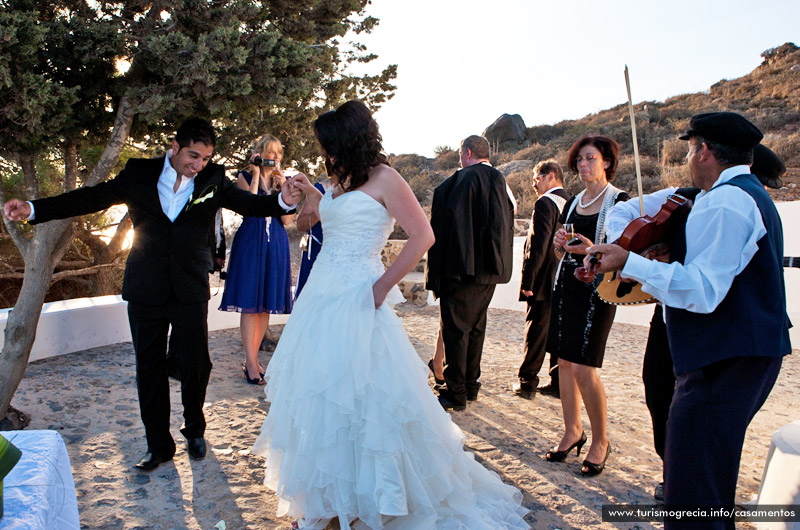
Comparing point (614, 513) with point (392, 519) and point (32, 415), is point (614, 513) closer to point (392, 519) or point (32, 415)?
point (392, 519)

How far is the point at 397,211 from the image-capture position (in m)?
2.91

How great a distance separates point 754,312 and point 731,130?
0.73m

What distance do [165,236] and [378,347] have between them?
159cm

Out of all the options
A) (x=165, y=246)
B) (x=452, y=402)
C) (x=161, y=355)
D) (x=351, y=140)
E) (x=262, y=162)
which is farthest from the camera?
(x=262, y=162)

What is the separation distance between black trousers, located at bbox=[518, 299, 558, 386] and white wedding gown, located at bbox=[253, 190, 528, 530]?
2.28 m

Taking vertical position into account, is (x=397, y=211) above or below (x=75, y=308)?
above

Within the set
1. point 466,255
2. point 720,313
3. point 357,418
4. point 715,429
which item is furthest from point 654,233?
point 466,255

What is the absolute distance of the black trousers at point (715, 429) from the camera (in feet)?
7.06

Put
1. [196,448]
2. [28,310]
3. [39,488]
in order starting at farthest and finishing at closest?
[28,310]
[196,448]
[39,488]

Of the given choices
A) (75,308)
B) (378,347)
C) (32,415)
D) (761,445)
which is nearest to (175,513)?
(378,347)

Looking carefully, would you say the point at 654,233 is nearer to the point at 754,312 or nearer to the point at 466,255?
the point at 754,312

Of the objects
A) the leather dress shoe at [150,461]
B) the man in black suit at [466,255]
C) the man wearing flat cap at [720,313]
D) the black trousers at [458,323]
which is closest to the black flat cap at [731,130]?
the man wearing flat cap at [720,313]

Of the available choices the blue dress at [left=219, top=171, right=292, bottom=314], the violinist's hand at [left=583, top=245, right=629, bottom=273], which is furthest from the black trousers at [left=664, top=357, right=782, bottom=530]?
the blue dress at [left=219, top=171, right=292, bottom=314]

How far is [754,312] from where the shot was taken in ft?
6.92
